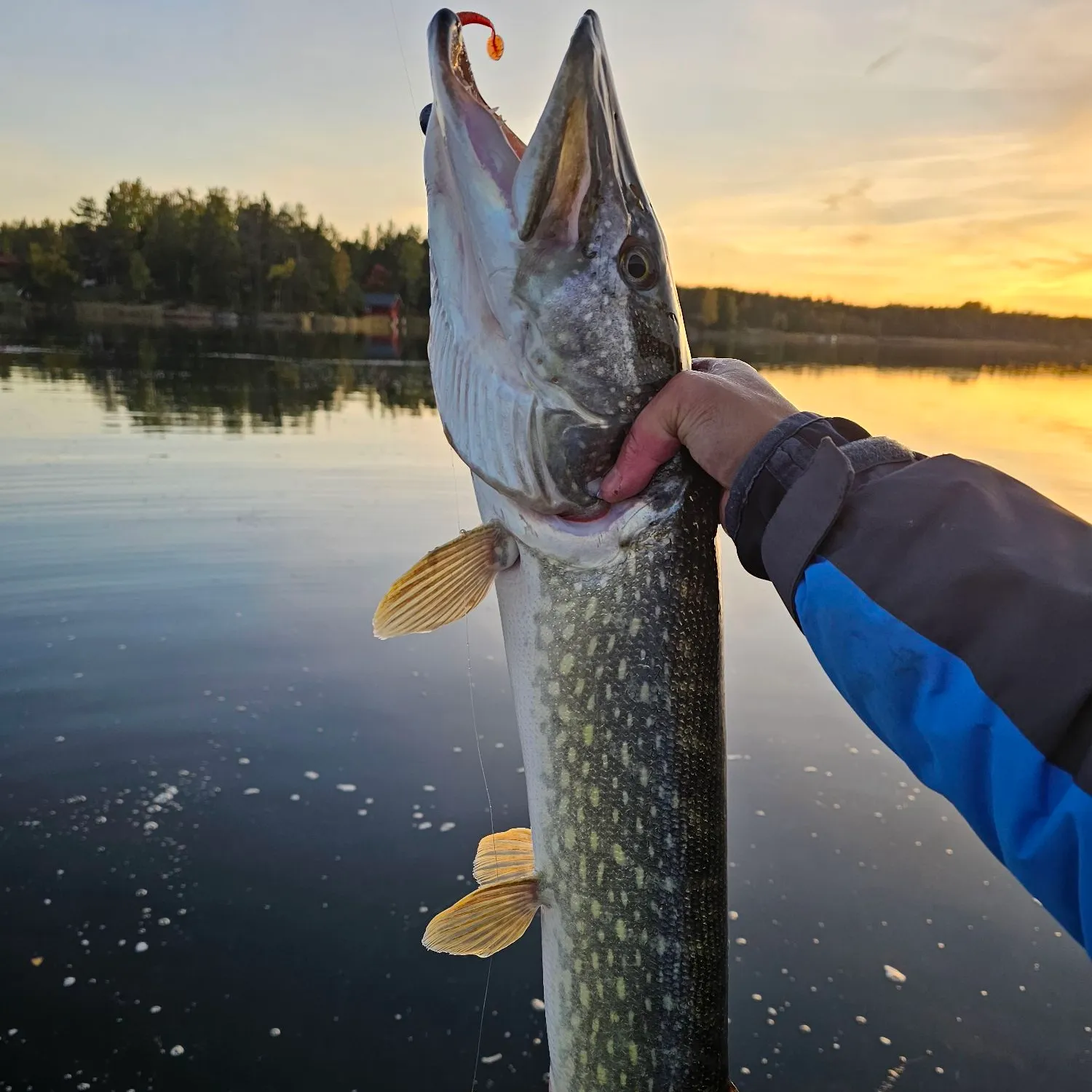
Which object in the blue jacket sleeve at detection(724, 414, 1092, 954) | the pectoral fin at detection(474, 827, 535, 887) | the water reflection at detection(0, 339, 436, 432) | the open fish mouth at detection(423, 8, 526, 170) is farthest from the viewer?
the water reflection at detection(0, 339, 436, 432)

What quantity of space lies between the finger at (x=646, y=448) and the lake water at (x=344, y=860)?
Answer: 1.88m

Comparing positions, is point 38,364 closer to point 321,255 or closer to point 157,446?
point 157,446

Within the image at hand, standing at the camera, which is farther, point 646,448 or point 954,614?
point 646,448

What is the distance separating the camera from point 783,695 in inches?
186

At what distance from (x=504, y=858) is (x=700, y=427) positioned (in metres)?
Answer: 1.02

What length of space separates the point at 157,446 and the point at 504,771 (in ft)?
26.3

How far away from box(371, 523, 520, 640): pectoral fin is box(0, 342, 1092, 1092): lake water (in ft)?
5.13

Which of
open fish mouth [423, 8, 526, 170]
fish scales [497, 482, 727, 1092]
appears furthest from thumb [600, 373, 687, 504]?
open fish mouth [423, 8, 526, 170]

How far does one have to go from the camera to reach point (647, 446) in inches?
57.1

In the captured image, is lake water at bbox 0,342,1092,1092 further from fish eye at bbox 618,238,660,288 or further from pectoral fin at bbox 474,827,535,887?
fish eye at bbox 618,238,660,288

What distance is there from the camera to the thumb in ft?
4.69

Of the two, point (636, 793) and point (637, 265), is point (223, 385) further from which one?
point (636, 793)

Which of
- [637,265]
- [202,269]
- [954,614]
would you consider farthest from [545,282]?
[202,269]

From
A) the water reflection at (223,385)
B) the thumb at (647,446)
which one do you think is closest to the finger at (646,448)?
the thumb at (647,446)
